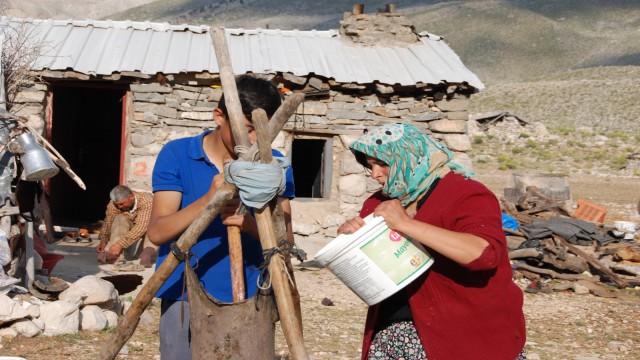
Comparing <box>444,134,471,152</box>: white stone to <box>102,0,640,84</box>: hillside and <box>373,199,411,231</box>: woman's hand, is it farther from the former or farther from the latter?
<box>102,0,640,84</box>: hillside

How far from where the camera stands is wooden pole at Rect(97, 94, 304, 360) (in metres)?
2.65

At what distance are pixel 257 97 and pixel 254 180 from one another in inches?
14.4

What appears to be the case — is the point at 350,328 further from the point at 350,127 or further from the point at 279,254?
the point at 279,254

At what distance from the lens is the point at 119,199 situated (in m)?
8.99

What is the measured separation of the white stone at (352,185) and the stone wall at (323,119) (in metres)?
0.01

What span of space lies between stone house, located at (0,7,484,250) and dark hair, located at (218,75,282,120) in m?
7.18

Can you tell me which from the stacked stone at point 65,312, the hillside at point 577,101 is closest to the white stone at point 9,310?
the stacked stone at point 65,312

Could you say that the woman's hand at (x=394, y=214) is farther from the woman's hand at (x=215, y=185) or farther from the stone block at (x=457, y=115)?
the stone block at (x=457, y=115)

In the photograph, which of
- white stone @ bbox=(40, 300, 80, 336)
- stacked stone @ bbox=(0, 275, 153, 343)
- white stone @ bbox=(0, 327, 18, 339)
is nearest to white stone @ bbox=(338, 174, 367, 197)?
stacked stone @ bbox=(0, 275, 153, 343)

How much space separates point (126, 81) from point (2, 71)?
3556 mm

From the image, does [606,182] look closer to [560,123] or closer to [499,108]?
[560,123]

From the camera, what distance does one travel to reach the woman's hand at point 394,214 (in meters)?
2.63

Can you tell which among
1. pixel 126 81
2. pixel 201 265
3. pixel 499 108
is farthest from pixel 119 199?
pixel 499 108

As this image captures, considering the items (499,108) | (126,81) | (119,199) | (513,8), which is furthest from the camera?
(513,8)
